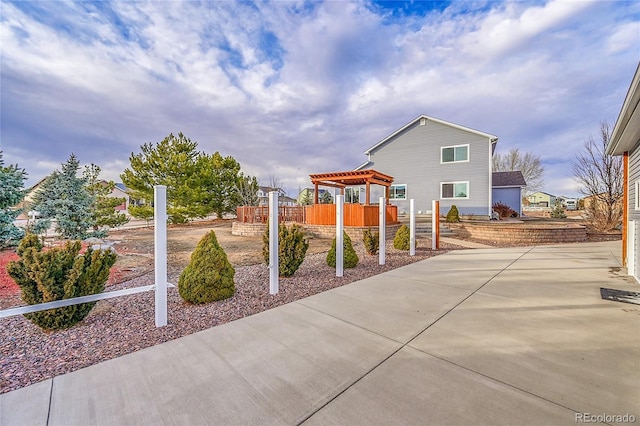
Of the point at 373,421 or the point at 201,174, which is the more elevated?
the point at 201,174

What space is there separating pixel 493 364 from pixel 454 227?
11268mm

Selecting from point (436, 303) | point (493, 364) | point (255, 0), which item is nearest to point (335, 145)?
point (255, 0)

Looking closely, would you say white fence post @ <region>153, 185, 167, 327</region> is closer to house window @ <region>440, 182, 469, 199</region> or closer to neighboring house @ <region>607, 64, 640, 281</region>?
neighboring house @ <region>607, 64, 640, 281</region>

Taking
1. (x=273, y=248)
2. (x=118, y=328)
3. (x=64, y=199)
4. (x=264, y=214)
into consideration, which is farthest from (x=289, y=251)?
(x=264, y=214)

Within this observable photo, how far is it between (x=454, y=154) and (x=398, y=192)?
437 cm

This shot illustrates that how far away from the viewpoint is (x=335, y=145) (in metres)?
22.8

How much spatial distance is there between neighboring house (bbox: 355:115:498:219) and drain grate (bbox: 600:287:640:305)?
43.8 ft

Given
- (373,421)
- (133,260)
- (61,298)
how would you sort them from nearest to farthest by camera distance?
1. (373,421)
2. (61,298)
3. (133,260)

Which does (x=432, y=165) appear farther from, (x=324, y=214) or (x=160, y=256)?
(x=160, y=256)

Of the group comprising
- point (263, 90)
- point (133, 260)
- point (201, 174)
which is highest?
point (263, 90)

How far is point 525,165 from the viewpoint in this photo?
32500mm

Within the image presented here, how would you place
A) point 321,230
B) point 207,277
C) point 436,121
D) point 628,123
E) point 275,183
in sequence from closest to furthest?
point 207,277, point 628,123, point 321,230, point 436,121, point 275,183

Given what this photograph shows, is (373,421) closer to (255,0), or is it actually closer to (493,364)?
(493,364)
